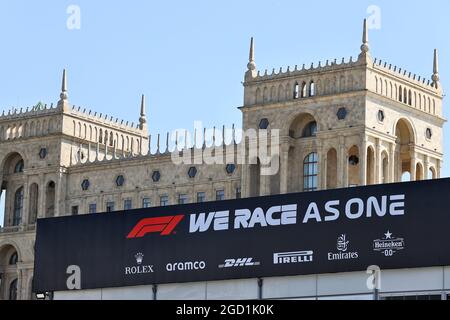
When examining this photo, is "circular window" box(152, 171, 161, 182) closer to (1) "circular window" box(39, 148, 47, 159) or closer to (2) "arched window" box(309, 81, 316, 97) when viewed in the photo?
(1) "circular window" box(39, 148, 47, 159)

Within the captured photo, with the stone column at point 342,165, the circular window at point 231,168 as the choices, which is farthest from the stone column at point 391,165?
the circular window at point 231,168

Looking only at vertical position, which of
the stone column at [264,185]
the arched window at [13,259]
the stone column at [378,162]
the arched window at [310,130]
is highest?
the arched window at [310,130]

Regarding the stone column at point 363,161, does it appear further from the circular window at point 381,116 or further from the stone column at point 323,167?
the circular window at point 381,116

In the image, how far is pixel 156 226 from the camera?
171 feet

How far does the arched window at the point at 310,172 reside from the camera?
2936 inches

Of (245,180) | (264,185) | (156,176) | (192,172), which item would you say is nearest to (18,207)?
(156,176)

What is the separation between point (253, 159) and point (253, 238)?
91.9 feet

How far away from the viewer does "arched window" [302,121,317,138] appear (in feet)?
247


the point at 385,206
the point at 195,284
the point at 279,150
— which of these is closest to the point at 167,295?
the point at 195,284

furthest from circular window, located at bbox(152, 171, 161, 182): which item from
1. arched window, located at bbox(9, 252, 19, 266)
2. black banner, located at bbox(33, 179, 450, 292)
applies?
black banner, located at bbox(33, 179, 450, 292)

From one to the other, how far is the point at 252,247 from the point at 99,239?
8143mm

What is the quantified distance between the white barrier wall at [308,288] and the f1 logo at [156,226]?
2231 mm

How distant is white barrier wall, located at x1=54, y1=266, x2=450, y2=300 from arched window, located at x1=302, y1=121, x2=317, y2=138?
83.7 ft

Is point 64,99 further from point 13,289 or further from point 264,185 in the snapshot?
point 264,185
